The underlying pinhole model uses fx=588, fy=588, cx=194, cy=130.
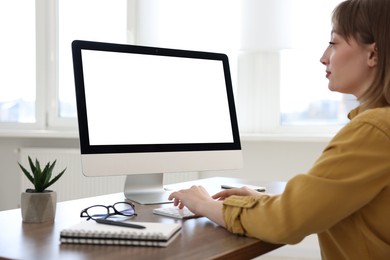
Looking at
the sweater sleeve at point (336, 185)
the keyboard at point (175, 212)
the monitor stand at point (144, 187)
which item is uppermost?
the sweater sleeve at point (336, 185)

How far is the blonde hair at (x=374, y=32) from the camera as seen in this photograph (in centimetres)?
124

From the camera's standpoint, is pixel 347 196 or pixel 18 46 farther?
pixel 18 46

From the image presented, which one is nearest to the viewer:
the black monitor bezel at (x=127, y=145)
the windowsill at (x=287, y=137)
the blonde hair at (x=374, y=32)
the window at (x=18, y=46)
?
the blonde hair at (x=374, y=32)

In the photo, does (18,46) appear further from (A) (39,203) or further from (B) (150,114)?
(A) (39,203)

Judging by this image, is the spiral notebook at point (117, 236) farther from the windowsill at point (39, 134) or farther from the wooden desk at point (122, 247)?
the windowsill at point (39, 134)

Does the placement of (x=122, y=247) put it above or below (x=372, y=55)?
below

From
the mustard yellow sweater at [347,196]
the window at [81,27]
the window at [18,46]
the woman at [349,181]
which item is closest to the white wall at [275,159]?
the window at [81,27]

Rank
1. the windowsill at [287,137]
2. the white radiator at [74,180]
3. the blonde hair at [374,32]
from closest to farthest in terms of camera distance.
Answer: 1. the blonde hair at [374,32]
2. the windowsill at [287,137]
3. the white radiator at [74,180]

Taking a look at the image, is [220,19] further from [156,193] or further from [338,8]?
[338,8]

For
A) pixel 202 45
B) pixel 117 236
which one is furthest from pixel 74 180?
pixel 117 236

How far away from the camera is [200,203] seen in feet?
4.56

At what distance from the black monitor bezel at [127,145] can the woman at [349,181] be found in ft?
1.09

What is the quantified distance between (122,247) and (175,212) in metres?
0.36

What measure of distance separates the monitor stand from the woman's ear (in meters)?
0.73
